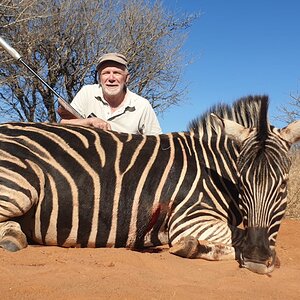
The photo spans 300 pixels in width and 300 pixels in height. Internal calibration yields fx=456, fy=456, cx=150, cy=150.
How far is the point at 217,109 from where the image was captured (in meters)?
4.25

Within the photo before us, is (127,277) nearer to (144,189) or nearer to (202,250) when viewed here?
(202,250)

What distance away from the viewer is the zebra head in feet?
9.59

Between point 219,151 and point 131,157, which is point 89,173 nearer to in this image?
point 131,157

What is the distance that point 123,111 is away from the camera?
16.9 feet

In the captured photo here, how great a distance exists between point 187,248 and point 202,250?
129 millimetres

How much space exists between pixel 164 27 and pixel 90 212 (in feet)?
39.2

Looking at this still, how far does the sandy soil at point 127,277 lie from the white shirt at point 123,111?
6.90 ft

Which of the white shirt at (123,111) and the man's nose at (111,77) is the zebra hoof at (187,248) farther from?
the man's nose at (111,77)

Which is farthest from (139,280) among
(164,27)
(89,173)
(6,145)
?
(164,27)

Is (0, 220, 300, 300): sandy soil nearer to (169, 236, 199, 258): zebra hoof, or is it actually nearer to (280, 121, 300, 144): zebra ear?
(169, 236, 199, 258): zebra hoof

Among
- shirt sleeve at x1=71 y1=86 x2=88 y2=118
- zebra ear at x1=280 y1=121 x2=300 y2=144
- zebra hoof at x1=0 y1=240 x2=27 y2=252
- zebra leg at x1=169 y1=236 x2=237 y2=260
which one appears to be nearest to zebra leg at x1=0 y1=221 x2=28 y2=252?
zebra hoof at x1=0 y1=240 x2=27 y2=252

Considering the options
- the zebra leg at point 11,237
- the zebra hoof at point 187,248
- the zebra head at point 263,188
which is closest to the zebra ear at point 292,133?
the zebra head at point 263,188

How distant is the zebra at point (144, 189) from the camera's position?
3.12m

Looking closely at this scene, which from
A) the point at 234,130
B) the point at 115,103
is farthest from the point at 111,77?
the point at 234,130
